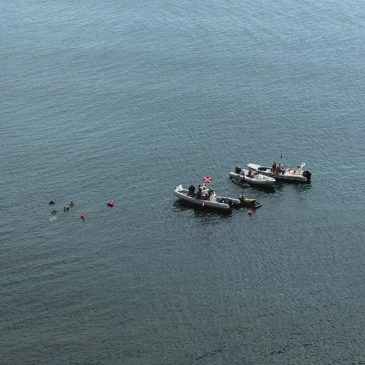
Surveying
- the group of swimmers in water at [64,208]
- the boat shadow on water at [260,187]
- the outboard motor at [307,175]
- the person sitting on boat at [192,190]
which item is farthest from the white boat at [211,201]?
the group of swimmers in water at [64,208]

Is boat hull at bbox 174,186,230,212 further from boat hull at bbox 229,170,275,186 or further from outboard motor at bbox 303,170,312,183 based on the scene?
outboard motor at bbox 303,170,312,183

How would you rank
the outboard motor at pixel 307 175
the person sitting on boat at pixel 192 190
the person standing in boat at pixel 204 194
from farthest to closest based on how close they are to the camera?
the outboard motor at pixel 307 175
the person sitting on boat at pixel 192 190
the person standing in boat at pixel 204 194

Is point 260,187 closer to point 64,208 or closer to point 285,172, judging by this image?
point 285,172

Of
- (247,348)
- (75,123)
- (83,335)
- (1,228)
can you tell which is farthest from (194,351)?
(75,123)

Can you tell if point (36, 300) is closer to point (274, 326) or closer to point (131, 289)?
point (131, 289)

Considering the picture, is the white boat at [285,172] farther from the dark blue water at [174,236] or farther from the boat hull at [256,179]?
the dark blue water at [174,236]

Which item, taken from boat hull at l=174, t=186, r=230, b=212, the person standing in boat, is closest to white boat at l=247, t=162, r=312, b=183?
boat hull at l=174, t=186, r=230, b=212

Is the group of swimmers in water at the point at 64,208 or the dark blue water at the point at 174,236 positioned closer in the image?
the dark blue water at the point at 174,236
